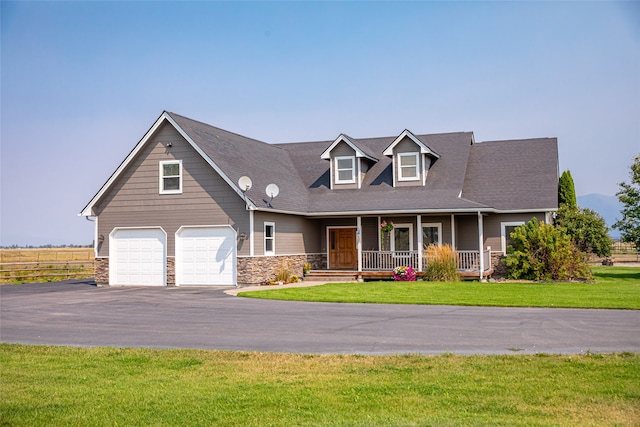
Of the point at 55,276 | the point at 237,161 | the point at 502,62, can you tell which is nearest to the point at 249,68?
the point at 237,161

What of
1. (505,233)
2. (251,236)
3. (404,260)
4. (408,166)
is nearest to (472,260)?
(505,233)

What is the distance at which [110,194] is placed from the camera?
91.1 ft

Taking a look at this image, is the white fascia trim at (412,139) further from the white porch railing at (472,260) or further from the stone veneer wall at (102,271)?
the stone veneer wall at (102,271)

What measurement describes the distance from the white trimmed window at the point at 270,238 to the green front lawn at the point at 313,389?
52.9 feet

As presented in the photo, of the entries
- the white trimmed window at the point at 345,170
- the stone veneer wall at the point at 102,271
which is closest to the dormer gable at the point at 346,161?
the white trimmed window at the point at 345,170

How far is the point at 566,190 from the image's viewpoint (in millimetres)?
37125

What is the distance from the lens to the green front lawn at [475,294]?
58.8ft

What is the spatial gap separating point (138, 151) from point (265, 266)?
7.03m

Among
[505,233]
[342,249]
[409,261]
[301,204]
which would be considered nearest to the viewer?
[409,261]

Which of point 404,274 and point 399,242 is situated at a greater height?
point 399,242

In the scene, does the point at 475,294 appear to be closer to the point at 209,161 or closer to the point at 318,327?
the point at 318,327

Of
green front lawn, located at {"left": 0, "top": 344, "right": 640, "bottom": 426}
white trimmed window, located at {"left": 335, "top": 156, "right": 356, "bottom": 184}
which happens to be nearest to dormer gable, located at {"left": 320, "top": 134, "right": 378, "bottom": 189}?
white trimmed window, located at {"left": 335, "top": 156, "right": 356, "bottom": 184}

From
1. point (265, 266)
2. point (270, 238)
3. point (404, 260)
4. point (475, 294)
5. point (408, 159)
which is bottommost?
point (475, 294)

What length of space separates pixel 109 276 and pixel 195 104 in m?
9.17
